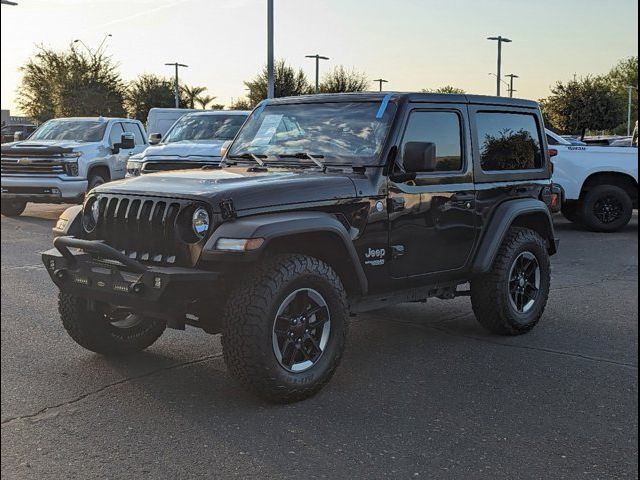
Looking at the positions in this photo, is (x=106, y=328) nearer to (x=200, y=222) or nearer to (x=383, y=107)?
(x=200, y=222)

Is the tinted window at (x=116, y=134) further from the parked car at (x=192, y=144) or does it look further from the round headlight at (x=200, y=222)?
the round headlight at (x=200, y=222)

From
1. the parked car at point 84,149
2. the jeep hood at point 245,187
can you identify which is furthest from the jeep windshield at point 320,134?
the parked car at point 84,149

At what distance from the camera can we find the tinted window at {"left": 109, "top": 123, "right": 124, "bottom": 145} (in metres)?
15.4

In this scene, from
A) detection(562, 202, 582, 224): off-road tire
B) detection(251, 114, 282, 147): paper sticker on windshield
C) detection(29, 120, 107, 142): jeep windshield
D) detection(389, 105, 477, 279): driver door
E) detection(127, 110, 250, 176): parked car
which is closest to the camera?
detection(389, 105, 477, 279): driver door

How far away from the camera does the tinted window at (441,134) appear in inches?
201

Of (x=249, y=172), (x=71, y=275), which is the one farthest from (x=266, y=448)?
(x=249, y=172)

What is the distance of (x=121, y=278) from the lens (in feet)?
13.1

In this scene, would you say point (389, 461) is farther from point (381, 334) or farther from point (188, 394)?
point (381, 334)

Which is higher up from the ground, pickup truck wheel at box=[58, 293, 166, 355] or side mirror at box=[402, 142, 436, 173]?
side mirror at box=[402, 142, 436, 173]

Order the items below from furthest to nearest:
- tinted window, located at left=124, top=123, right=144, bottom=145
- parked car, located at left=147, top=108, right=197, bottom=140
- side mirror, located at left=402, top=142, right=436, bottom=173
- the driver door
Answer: parked car, located at left=147, top=108, right=197, bottom=140 → tinted window, located at left=124, top=123, right=144, bottom=145 → the driver door → side mirror, located at left=402, top=142, right=436, bottom=173

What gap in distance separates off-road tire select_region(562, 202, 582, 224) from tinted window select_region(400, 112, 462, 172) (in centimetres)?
830

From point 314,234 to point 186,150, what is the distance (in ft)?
27.8

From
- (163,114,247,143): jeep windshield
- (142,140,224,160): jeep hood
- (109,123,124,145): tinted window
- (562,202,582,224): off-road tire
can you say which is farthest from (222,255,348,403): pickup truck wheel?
(109,123,124,145): tinted window

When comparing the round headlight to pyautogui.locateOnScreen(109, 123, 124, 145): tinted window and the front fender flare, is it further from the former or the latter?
pyautogui.locateOnScreen(109, 123, 124, 145): tinted window
